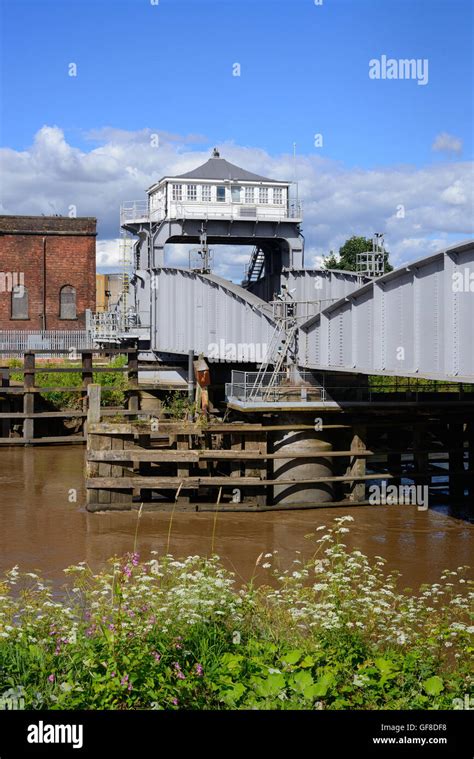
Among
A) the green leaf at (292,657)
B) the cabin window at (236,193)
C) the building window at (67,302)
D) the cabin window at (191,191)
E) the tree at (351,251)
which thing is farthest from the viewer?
the tree at (351,251)

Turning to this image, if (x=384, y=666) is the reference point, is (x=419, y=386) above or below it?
above

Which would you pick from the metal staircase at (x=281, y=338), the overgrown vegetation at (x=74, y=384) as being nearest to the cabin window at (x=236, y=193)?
the overgrown vegetation at (x=74, y=384)

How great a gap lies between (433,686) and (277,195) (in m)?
36.7

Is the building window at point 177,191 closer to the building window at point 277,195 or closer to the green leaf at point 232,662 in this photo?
the building window at point 277,195

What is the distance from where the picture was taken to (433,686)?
7078 millimetres

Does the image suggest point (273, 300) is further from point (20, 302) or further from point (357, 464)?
point (20, 302)

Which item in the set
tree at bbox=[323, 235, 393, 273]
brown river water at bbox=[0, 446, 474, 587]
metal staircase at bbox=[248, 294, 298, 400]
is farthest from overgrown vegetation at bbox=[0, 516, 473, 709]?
tree at bbox=[323, 235, 393, 273]

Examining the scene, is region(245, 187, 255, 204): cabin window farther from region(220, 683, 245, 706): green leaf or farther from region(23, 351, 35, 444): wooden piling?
region(220, 683, 245, 706): green leaf

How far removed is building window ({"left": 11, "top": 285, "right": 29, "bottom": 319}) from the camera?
52.6 meters

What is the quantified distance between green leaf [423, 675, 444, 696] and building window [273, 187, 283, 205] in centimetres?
3624

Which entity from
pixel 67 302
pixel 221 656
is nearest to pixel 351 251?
pixel 67 302

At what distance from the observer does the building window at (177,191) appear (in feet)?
133

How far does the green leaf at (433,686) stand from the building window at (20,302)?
1879 inches
